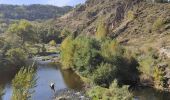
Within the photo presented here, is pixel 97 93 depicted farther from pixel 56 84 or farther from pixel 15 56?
pixel 15 56

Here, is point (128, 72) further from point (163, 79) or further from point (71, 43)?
point (71, 43)

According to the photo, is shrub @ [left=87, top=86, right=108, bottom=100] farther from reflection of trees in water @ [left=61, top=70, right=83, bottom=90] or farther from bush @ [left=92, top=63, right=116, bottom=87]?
reflection of trees in water @ [left=61, top=70, right=83, bottom=90]

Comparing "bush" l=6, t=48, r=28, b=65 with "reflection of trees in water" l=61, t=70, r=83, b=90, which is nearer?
"reflection of trees in water" l=61, t=70, r=83, b=90

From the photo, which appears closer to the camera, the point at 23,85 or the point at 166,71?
the point at 23,85

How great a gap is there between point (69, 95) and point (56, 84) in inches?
613

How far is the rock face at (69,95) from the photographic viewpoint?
79881 mm

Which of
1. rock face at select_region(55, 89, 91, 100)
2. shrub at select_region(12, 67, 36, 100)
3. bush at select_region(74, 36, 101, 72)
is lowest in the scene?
rock face at select_region(55, 89, 91, 100)

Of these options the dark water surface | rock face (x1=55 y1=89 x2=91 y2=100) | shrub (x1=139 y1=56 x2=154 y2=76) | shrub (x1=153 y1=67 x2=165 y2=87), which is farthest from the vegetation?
rock face (x1=55 y1=89 x2=91 y2=100)

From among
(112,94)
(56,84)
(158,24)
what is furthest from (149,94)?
(158,24)

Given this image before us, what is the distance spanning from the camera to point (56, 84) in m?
98.4

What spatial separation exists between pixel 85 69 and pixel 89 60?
4.13 meters

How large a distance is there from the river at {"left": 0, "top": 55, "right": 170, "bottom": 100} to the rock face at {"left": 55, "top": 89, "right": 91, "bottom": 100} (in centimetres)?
193

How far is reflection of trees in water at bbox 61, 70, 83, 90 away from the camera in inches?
3723

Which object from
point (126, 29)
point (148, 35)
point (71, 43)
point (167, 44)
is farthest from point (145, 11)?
point (71, 43)
